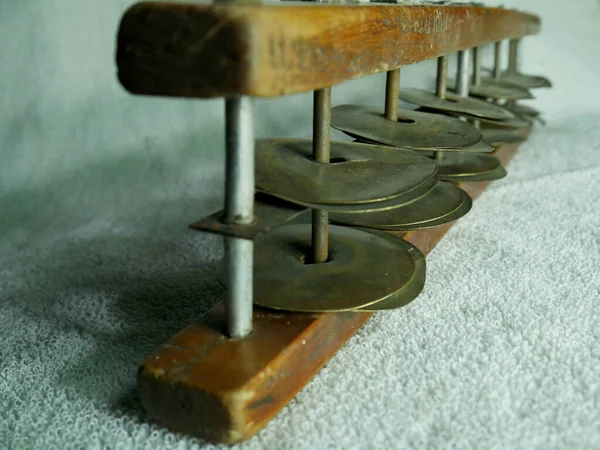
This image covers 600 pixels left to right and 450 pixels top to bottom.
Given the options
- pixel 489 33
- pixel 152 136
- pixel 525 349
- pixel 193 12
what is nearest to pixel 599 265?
pixel 525 349

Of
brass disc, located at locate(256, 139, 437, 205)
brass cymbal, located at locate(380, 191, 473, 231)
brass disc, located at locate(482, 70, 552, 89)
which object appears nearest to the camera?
brass disc, located at locate(256, 139, 437, 205)

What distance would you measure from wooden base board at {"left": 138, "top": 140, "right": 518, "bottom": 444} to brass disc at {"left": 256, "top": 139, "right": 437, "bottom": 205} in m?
0.12

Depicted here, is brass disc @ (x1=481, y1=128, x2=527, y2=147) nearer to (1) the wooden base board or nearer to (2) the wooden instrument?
(2) the wooden instrument

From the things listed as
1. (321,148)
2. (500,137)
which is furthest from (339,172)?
(500,137)

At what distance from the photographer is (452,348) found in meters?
0.78

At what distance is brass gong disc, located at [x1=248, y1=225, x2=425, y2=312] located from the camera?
732mm

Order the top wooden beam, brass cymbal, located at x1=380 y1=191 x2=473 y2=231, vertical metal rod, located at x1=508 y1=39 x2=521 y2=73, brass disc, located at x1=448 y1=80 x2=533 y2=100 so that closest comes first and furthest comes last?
the top wooden beam < brass cymbal, located at x1=380 y1=191 x2=473 y2=231 < brass disc, located at x1=448 y1=80 x2=533 y2=100 < vertical metal rod, located at x1=508 y1=39 x2=521 y2=73

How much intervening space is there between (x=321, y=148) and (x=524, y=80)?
1175mm

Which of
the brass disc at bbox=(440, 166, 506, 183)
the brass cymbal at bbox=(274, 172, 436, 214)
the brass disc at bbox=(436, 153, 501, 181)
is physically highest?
the brass cymbal at bbox=(274, 172, 436, 214)

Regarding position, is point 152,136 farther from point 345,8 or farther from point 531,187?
point 345,8

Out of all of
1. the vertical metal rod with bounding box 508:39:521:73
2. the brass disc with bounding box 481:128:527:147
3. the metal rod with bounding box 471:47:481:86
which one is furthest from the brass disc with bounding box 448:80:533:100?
the vertical metal rod with bounding box 508:39:521:73

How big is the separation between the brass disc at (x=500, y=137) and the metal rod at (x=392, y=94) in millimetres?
393

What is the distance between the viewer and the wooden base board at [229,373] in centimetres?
61

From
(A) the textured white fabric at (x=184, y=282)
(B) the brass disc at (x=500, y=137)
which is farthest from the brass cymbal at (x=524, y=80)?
(B) the brass disc at (x=500, y=137)
